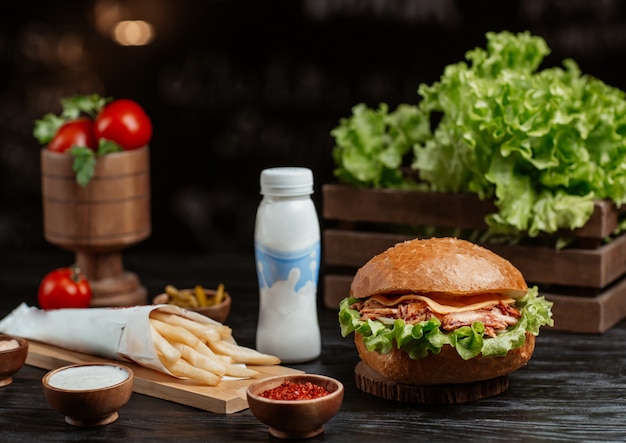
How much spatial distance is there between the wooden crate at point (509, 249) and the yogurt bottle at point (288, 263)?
51 centimetres

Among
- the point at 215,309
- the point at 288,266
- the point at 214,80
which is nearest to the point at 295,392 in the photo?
the point at 288,266

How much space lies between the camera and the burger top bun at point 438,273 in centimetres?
257

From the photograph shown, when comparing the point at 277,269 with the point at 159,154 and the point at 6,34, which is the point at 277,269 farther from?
the point at 6,34

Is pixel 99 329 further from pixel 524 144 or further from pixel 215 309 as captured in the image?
pixel 524 144

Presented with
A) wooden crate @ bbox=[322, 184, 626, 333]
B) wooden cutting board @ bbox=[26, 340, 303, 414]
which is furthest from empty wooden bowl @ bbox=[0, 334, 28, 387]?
wooden crate @ bbox=[322, 184, 626, 333]

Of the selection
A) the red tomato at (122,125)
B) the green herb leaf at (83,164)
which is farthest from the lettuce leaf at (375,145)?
the green herb leaf at (83,164)

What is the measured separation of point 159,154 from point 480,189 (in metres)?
1.76

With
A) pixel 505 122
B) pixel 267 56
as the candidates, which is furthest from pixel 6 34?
pixel 505 122

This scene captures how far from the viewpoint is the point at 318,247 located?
9.89 feet

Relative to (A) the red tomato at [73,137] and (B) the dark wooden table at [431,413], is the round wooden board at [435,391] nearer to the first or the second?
(B) the dark wooden table at [431,413]

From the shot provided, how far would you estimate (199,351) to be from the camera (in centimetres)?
277

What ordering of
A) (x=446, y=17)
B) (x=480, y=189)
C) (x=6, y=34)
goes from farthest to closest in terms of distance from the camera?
(x=6, y=34)
(x=446, y=17)
(x=480, y=189)

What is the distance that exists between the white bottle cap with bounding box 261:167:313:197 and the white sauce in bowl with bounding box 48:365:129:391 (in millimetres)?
670

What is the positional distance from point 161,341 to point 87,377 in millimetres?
262
